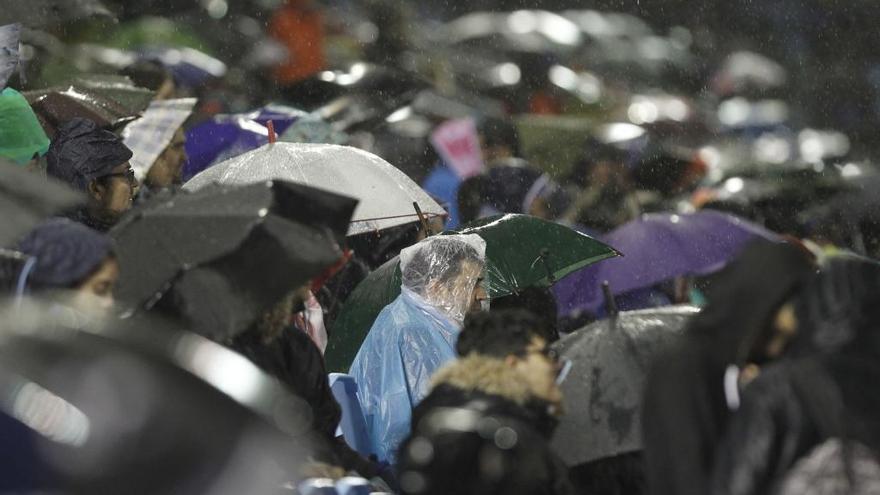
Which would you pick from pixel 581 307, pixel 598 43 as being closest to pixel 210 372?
pixel 581 307

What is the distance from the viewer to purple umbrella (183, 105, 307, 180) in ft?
39.0

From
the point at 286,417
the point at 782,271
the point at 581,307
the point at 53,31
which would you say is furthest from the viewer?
the point at 53,31

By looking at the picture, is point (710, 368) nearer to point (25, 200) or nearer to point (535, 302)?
point (25, 200)

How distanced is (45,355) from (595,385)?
3566mm

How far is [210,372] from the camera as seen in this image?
4.23 meters

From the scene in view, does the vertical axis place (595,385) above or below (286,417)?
below

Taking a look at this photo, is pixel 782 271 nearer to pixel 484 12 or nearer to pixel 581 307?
pixel 581 307

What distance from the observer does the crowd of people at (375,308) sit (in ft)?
13.8

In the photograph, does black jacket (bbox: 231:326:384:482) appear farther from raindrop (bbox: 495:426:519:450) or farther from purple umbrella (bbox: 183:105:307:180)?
purple umbrella (bbox: 183:105:307:180)

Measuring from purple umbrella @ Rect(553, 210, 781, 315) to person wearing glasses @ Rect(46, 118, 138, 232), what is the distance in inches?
148

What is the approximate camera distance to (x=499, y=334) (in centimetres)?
644

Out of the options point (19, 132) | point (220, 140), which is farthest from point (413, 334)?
point (220, 140)

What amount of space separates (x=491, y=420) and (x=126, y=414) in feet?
6.80

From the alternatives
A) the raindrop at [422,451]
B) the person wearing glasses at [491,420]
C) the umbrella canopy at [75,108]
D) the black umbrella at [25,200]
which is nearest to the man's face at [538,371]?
the person wearing glasses at [491,420]
